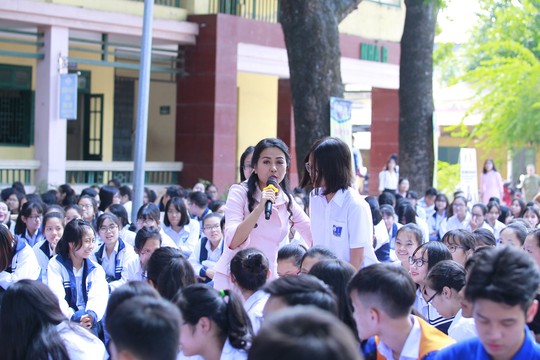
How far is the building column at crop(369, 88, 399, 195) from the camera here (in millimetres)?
24312

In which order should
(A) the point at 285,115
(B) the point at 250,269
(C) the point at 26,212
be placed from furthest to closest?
(A) the point at 285,115 < (C) the point at 26,212 < (B) the point at 250,269

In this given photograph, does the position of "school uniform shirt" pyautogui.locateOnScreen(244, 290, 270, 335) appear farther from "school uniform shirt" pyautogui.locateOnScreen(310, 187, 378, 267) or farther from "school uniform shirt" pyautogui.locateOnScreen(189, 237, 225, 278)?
"school uniform shirt" pyautogui.locateOnScreen(189, 237, 225, 278)

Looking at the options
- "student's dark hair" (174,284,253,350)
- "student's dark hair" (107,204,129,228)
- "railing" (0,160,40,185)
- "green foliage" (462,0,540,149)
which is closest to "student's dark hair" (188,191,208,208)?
"student's dark hair" (107,204,129,228)

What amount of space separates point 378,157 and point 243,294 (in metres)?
19.1

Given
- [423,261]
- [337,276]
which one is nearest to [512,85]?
[423,261]

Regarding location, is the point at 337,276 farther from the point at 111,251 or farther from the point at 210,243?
the point at 210,243

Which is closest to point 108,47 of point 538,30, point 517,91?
point 517,91

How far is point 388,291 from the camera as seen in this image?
4.00 m

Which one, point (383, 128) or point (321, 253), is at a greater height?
point (383, 128)

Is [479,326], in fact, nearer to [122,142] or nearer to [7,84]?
[7,84]

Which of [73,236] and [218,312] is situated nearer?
[218,312]

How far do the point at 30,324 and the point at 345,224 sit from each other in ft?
6.73

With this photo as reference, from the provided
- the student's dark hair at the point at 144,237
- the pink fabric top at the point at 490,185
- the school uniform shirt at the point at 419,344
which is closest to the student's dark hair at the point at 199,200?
the student's dark hair at the point at 144,237

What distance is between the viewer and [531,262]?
360 centimetres
